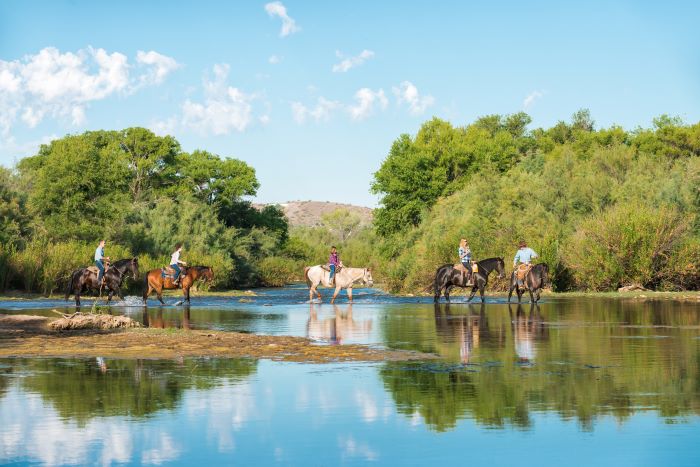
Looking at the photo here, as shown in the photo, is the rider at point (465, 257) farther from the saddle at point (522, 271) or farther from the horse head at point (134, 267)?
the horse head at point (134, 267)

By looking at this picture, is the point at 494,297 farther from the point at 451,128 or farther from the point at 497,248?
the point at 451,128

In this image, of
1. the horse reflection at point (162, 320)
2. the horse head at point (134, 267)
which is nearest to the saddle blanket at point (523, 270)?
the horse reflection at point (162, 320)

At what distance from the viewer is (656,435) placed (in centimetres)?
1020

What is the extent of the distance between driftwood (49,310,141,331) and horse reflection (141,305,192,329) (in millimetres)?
937

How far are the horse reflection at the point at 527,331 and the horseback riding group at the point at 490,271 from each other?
349 centimetres

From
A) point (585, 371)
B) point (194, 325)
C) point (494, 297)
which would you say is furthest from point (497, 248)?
point (585, 371)

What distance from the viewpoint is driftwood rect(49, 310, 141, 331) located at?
937 inches

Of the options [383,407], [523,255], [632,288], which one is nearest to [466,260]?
[523,255]

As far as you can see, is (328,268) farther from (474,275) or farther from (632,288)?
(632,288)

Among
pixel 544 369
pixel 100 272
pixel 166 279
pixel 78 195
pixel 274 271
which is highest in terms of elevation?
pixel 78 195

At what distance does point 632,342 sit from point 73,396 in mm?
11838

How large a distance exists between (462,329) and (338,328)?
10.6ft

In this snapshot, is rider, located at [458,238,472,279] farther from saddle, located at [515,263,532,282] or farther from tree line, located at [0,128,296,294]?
tree line, located at [0,128,296,294]

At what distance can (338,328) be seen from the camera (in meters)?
25.3
